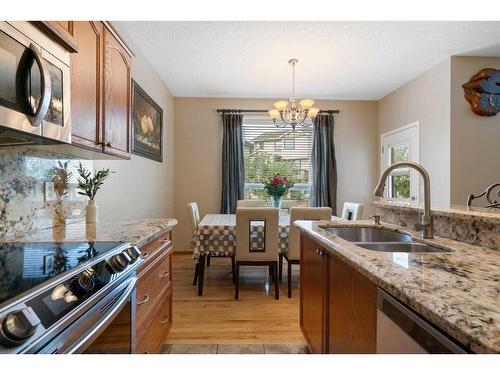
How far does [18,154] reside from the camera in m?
1.45

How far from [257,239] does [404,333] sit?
2.23m

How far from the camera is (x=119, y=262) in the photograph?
1.05 metres

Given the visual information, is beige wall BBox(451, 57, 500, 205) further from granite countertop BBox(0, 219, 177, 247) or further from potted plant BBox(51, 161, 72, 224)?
potted plant BBox(51, 161, 72, 224)

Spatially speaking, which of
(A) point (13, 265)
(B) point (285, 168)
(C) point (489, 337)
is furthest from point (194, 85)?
(C) point (489, 337)

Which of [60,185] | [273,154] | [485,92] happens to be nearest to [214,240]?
[60,185]

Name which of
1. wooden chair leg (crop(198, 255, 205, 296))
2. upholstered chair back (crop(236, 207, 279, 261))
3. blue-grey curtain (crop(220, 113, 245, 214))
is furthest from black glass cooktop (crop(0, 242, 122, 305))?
blue-grey curtain (crop(220, 113, 245, 214))

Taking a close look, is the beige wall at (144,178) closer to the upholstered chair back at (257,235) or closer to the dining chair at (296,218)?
the upholstered chair back at (257,235)

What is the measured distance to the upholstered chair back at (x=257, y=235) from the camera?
2818mm

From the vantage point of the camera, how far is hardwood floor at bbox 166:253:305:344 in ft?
7.12

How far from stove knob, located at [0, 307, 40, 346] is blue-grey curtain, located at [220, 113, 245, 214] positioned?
4074 mm

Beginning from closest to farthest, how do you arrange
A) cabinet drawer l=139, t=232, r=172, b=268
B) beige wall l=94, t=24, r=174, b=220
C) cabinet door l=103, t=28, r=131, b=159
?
cabinet drawer l=139, t=232, r=172, b=268
cabinet door l=103, t=28, r=131, b=159
beige wall l=94, t=24, r=174, b=220

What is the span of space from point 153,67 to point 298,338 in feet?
11.2
